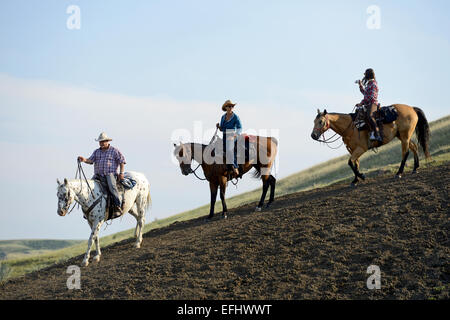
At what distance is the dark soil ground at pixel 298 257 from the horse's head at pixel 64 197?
186 centimetres

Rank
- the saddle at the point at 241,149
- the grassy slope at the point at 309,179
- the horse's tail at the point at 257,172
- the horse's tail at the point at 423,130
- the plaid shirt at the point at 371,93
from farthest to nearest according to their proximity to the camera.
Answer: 1. the grassy slope at the point at 309,179
2. the horse's tail at the point at 423,130
3. the horse's tail at the point at 257,172
4. the plaid shirt at the point at 371,93
5. the saddle at the point at 241,149

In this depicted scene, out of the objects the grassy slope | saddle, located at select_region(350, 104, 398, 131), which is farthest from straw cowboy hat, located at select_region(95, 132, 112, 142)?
the grassy slope

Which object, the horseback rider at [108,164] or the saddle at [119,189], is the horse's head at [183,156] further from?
the horseback rider at [108,164]

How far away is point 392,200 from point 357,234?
2722 mm

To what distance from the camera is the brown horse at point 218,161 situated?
18.7 meters

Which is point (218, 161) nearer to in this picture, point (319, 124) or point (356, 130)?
point (319, 124)

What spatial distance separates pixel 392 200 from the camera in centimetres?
1645

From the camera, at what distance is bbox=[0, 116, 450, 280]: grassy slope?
36.7 m

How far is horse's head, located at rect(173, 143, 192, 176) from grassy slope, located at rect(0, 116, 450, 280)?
18.1 m

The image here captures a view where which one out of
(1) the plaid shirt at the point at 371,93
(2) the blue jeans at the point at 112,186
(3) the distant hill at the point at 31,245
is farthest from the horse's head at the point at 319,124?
(3) the distant hill at the point at 31,245

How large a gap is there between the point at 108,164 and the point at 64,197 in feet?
5.98

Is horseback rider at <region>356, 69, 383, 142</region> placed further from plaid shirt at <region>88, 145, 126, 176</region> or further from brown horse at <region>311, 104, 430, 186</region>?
plaid shirt at <region>88, 145, 126, 176</region>

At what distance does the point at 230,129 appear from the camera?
18703 mm
